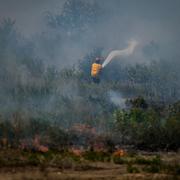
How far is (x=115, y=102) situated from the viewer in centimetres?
3872

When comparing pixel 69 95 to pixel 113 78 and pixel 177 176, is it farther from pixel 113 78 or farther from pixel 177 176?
pixel 177 176

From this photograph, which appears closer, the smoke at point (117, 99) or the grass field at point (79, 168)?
the grass field at point (79, 168)

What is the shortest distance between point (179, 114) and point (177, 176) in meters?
16.0

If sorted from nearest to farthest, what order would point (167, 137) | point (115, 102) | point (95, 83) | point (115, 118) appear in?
point (167, 137) < point (115, 118) < point (115, 102) < point (95, 83)

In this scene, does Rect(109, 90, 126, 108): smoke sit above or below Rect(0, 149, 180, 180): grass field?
above

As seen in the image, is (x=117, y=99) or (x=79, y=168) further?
A: (x=117, y=99)

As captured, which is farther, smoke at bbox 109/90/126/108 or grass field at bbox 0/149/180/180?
smoke at bbox 109/90/126/108

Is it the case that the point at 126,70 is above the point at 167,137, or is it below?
above

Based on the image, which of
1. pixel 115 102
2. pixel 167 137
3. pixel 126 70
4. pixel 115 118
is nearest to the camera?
pixel 167 137

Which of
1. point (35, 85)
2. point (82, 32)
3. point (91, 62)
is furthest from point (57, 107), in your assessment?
point (82, 32)

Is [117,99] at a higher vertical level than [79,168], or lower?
higher

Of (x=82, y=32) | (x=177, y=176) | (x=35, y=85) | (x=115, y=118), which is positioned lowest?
(x=177, y=176)

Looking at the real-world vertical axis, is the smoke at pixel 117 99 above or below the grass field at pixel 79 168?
above

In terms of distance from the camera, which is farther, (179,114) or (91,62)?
(91,62)
